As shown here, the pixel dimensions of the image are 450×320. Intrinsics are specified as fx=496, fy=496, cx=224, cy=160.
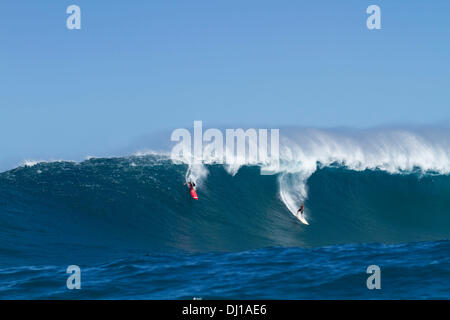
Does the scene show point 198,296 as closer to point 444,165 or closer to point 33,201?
point 33,201

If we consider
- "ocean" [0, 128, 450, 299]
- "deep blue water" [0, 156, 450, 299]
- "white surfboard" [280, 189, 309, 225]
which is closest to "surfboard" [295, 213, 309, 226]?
"white surfboard" [280, 189, 309, 225]

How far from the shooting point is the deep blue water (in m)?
9.09

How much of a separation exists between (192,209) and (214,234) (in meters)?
1.95

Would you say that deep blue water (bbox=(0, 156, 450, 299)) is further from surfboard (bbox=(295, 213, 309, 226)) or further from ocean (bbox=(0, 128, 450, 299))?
surfboard (bbox=(295, 213, 309, 226))

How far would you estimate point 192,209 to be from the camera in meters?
17.3

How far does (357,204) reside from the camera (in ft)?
61.5

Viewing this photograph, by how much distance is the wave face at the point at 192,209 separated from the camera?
1456cm

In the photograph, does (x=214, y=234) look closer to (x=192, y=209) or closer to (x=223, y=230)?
(x=223, y=230)

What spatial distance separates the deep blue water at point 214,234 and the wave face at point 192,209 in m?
0.05

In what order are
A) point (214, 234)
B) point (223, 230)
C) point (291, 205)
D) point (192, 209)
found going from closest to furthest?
point (214, 234), point (223, 230), point (192, 209), point (291, 205)

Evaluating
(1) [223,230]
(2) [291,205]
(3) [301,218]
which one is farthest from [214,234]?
(2) [291,205]

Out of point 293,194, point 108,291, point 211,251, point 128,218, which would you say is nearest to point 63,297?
point 108,291
